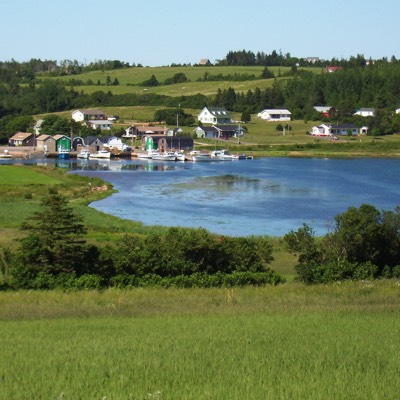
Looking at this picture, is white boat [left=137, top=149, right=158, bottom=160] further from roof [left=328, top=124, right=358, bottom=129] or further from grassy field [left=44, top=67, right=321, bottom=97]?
grassy field [left=44, top=67, right=321, bottom=97]

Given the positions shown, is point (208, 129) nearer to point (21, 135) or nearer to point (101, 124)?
point (101, 124)

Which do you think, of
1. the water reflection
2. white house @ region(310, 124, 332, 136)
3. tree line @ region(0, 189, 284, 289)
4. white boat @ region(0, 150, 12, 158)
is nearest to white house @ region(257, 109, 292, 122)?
white house @ region(310, 124, 332, 136)

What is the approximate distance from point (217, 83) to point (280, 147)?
37.6 metres

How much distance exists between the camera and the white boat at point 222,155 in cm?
5638

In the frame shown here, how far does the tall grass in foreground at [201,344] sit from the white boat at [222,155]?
43412 mm

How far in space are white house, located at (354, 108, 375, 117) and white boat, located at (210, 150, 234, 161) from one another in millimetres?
19546

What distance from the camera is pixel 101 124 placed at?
71.9 meters

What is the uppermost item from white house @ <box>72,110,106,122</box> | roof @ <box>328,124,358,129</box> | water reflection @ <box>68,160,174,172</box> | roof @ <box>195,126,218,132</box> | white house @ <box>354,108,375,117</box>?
white house @ <box>354,108,375,117</box>

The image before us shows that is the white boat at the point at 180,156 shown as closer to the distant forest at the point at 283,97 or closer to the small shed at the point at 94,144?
the small shed at the point at 94,144

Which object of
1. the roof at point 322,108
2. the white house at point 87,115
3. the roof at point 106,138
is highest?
the roof at point 322,108

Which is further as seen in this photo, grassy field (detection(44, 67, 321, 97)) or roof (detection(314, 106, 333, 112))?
grassy field (detection(44, 67, 321, 97))

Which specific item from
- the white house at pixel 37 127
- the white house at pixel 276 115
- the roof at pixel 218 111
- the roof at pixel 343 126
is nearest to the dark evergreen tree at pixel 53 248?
the white house at pixel 37 127

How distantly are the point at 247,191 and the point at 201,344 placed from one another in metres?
27.2

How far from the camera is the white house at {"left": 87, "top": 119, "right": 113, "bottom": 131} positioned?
232ft
